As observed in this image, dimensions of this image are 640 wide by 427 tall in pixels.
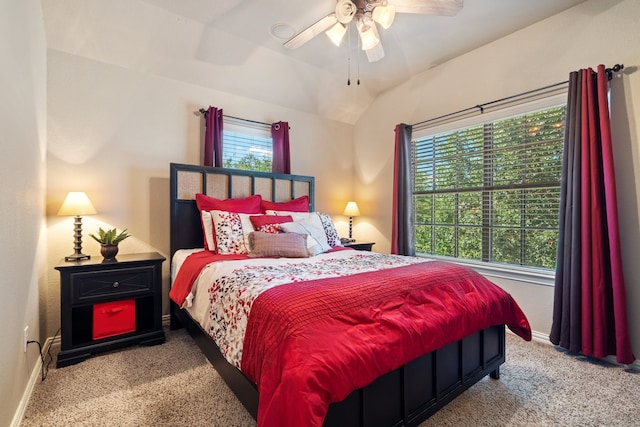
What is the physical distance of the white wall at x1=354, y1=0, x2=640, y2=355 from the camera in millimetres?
2223

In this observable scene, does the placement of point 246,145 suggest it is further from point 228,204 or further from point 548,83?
point 548,83

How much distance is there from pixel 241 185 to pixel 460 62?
2.82 metres

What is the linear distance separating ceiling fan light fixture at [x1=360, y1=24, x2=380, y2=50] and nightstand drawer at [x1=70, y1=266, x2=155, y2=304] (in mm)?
2540

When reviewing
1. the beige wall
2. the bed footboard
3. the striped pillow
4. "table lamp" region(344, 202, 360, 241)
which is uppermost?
the beige wall

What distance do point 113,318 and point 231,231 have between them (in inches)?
45.4

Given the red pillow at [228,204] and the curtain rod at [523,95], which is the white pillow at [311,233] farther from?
the curtain rod at [523,95]

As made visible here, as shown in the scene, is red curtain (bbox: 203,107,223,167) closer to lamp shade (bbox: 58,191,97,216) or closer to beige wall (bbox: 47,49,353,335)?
beige wall (bbox: 47,49,353,335)

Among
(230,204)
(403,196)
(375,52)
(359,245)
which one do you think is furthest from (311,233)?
(375,52)

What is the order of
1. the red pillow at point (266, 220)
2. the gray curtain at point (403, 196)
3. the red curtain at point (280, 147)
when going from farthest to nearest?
1. the red curtain at point (280, 147)
2. the gray curtain at point (403, 196)
3. the red pillow at point (266, 220)

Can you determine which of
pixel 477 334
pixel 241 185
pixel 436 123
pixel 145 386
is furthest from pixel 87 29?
pixel 477 334

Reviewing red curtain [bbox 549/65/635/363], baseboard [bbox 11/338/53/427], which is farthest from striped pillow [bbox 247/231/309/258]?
red curtain [bbox 549/65/635/363]

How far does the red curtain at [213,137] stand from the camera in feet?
10.6

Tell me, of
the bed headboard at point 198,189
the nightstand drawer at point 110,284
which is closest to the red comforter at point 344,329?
the nightstand drawer at point 110,284

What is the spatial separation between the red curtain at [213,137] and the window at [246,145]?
187 mm
